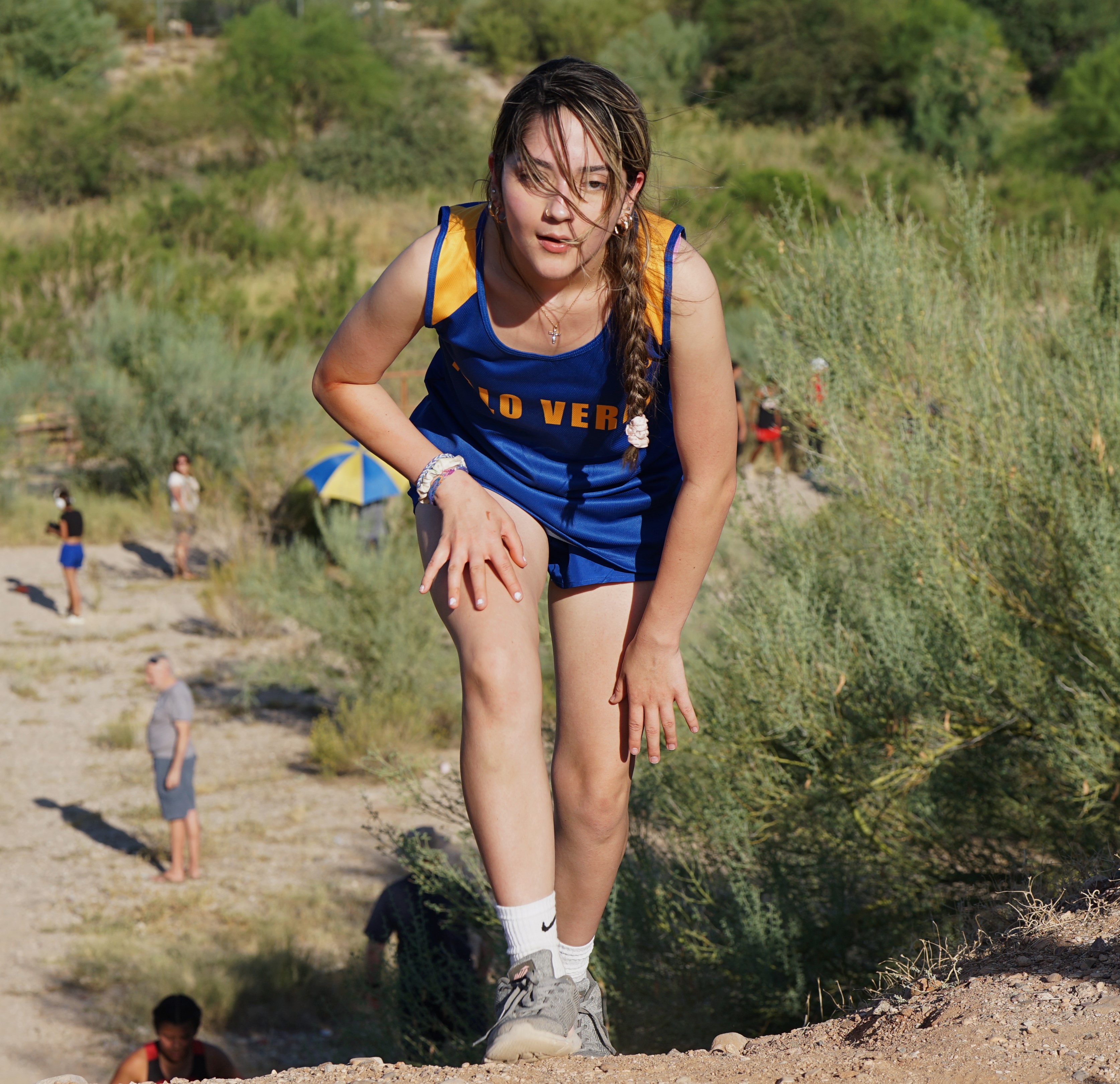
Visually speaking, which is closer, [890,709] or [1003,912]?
[1003,912]

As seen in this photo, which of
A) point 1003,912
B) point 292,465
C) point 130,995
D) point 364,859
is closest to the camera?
point 1003,912

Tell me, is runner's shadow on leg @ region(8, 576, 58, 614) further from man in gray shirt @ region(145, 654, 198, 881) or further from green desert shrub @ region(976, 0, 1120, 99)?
green desert shrub @ region(976, 0, 1120, 99)

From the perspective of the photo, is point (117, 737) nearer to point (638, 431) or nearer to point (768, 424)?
point (768, 424)

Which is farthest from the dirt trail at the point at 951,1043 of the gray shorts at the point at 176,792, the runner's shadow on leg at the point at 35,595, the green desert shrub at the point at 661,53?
the green desert shrub at the point at 661,53

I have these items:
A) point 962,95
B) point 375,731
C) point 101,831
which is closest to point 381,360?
point 101,831

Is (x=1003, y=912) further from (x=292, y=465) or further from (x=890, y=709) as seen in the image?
(x=292, y=465)

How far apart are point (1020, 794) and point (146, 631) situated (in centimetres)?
1102

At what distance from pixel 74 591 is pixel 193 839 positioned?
5.68 m

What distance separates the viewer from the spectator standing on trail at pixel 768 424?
5.86m

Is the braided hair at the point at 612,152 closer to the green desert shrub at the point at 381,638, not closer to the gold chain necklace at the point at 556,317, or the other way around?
the gold chain necklace at the point at 556,317

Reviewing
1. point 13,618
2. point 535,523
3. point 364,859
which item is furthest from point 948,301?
point 13,618

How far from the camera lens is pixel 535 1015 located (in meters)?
2.39

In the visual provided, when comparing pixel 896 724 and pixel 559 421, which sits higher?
pixel 559 421

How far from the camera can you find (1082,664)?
4.85 meters
